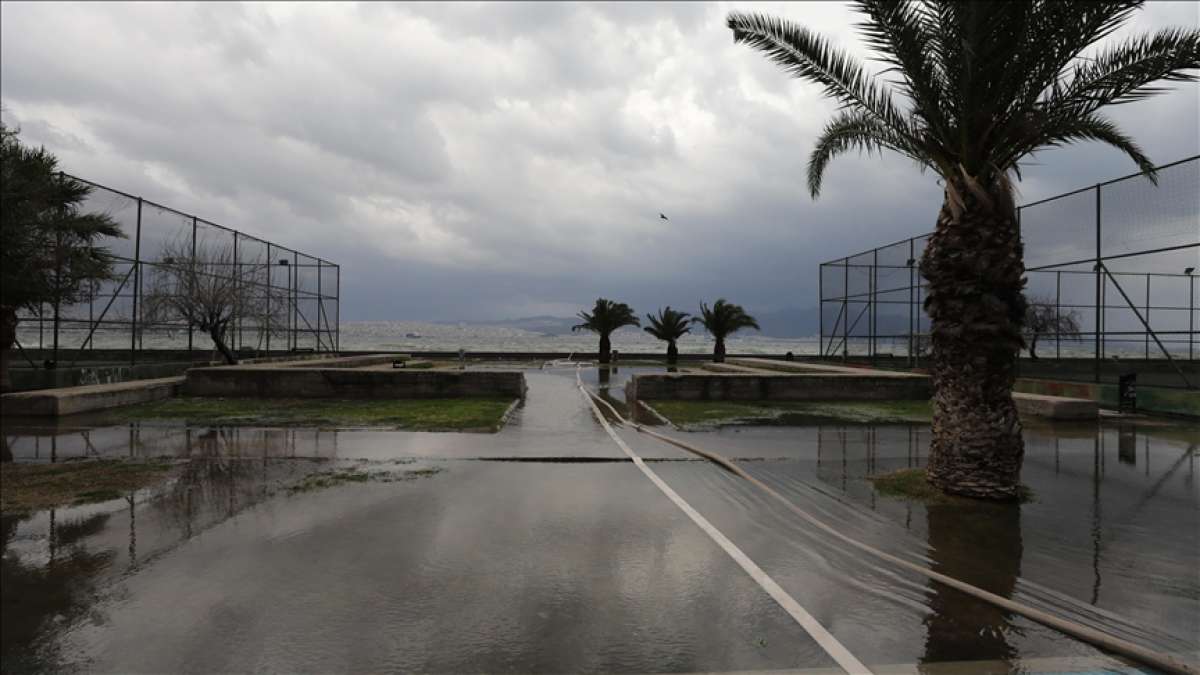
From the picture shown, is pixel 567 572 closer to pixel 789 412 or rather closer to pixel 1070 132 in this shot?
pixel 1070 132

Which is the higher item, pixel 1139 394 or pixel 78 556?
pixel 1139 394

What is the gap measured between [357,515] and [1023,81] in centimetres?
871

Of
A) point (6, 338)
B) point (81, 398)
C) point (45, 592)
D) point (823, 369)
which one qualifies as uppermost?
point (6, 338)

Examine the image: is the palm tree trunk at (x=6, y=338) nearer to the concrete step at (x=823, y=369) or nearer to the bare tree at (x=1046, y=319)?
the concrete step at (x=823, y=369)

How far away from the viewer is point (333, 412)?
47.6ft

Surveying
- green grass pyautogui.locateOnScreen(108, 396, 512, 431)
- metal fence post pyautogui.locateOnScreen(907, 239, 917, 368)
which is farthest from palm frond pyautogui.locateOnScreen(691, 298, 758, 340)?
green grass pyautogui.locateOnScreen(108, 396, 512, 431)

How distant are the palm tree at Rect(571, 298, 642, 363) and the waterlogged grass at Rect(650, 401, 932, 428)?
2324cm

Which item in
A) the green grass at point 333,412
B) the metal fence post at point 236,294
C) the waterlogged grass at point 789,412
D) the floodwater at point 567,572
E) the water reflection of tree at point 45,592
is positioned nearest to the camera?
the water reflection of tree at point 45,592

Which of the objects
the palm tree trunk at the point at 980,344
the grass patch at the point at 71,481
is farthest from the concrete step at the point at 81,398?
the palm tree trunk at the point at 980,344

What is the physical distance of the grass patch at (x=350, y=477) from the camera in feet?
24.6

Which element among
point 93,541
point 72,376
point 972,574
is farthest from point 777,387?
point 72,376

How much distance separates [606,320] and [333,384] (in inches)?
957

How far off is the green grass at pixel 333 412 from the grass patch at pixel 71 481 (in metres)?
4.01

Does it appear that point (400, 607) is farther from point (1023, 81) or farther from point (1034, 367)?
point (1034, 367)
